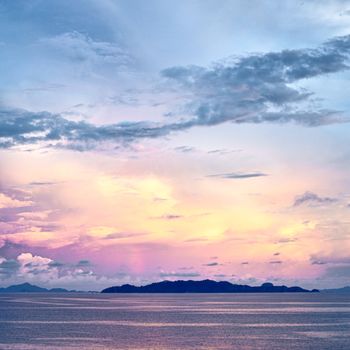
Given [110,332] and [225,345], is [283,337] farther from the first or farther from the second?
[110,332]

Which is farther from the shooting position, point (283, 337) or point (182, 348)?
point (283, 337)

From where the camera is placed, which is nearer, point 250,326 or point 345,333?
point 345,333

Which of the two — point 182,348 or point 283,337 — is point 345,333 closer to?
point 283,337

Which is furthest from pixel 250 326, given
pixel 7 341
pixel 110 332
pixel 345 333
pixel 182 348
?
pixel 7 341

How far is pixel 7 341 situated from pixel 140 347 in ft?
105

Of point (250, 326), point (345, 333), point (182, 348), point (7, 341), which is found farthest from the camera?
point (250, 326)

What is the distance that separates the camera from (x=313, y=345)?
111312mm

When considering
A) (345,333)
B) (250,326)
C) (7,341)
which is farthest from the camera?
(250,326)

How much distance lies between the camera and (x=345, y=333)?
135875 millimetres

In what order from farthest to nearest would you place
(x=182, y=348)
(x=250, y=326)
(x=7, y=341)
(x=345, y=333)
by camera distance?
(x=250, y=326), (x=345, y=333), (x=7, y=341), (x=182, y=348)

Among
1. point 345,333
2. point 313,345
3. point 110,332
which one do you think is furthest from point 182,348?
point 345,333

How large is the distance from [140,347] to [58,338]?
2626cm

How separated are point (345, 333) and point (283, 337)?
67.1 ft

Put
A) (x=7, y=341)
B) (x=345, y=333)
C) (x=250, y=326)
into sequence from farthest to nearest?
1. (x=250, y=326)
2. (x=345, y=333)
3. (x=7, y=341)
